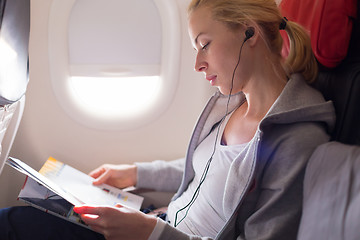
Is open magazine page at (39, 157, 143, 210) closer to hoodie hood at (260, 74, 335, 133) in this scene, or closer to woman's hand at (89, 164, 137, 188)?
woman's hand at (89, 164, 137, 188)

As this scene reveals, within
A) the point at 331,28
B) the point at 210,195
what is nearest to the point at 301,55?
the point at 331,28

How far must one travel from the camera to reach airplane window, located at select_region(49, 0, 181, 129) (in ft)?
4.40

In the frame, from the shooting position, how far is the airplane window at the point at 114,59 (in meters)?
1.34

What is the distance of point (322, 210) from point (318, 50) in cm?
43

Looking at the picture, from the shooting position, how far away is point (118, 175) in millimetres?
1322

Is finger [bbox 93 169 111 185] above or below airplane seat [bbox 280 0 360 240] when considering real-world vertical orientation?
below

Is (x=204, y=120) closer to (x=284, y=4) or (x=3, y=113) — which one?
(x=284, y=4)

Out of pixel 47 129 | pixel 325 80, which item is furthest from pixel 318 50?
pixel 47 129

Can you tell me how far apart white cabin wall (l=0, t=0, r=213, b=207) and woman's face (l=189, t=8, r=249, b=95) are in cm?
41

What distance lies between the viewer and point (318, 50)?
2.89 feet

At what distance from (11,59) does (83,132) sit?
23.3 inches

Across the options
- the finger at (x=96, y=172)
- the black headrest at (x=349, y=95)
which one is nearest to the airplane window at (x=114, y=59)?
the finger at (x=96, y=172)

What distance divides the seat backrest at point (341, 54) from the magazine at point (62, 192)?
73 centimetres

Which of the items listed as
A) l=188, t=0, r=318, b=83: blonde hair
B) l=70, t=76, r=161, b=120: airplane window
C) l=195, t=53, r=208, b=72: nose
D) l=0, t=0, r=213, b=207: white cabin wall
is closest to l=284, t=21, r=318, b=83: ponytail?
l=188, t=0, r=318, b=83: blonde hair
